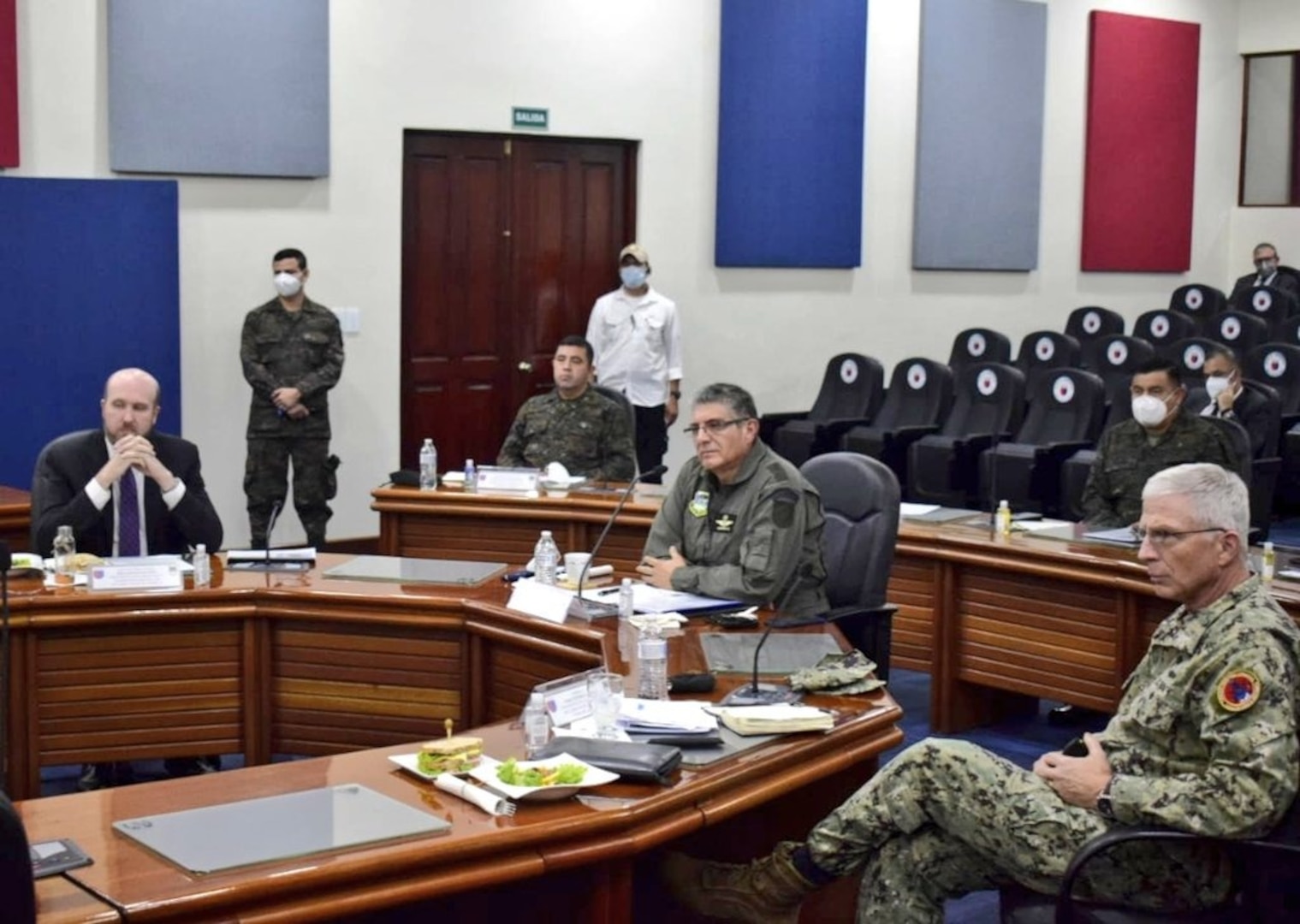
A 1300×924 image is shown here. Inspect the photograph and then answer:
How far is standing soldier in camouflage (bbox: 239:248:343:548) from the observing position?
8.01 meters

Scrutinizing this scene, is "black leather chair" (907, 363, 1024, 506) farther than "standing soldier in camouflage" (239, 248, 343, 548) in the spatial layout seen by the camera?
Yes

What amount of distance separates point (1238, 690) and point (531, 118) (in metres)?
6.92

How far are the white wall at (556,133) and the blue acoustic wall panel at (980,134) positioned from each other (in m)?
0.13

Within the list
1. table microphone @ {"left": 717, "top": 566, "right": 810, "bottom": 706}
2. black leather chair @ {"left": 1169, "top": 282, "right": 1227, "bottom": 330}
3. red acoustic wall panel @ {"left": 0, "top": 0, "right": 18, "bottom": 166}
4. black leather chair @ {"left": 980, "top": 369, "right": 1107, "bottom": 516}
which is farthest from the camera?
black leather chair @ {"left": 1169, "top": 282, "right": 1227, "bottom": 330}

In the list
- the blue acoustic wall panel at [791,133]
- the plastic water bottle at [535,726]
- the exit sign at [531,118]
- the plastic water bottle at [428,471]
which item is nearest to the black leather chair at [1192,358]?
the blue acoustic wall panel at [791,133]

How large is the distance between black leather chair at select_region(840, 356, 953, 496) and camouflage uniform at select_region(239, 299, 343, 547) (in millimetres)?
2797

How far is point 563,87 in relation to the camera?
9391mm

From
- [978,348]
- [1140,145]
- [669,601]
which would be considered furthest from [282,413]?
[1140,145]

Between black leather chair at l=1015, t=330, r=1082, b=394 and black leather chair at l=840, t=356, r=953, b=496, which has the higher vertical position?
black leather chair at l=1015, t=330, r=1082, b=394

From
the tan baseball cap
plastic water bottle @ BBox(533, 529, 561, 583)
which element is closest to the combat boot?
plastic water bottle @ BBox(533, 529, 561, 583)

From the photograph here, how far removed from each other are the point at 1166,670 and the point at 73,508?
10.1 feet

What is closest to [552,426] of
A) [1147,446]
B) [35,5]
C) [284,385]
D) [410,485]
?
[410,485]

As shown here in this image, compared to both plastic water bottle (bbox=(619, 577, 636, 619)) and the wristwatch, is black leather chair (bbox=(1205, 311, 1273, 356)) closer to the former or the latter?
plastic water bottle (bbox=(619, 577, 636, 619))

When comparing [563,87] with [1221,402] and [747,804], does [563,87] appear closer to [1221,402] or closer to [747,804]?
[1221,402]
